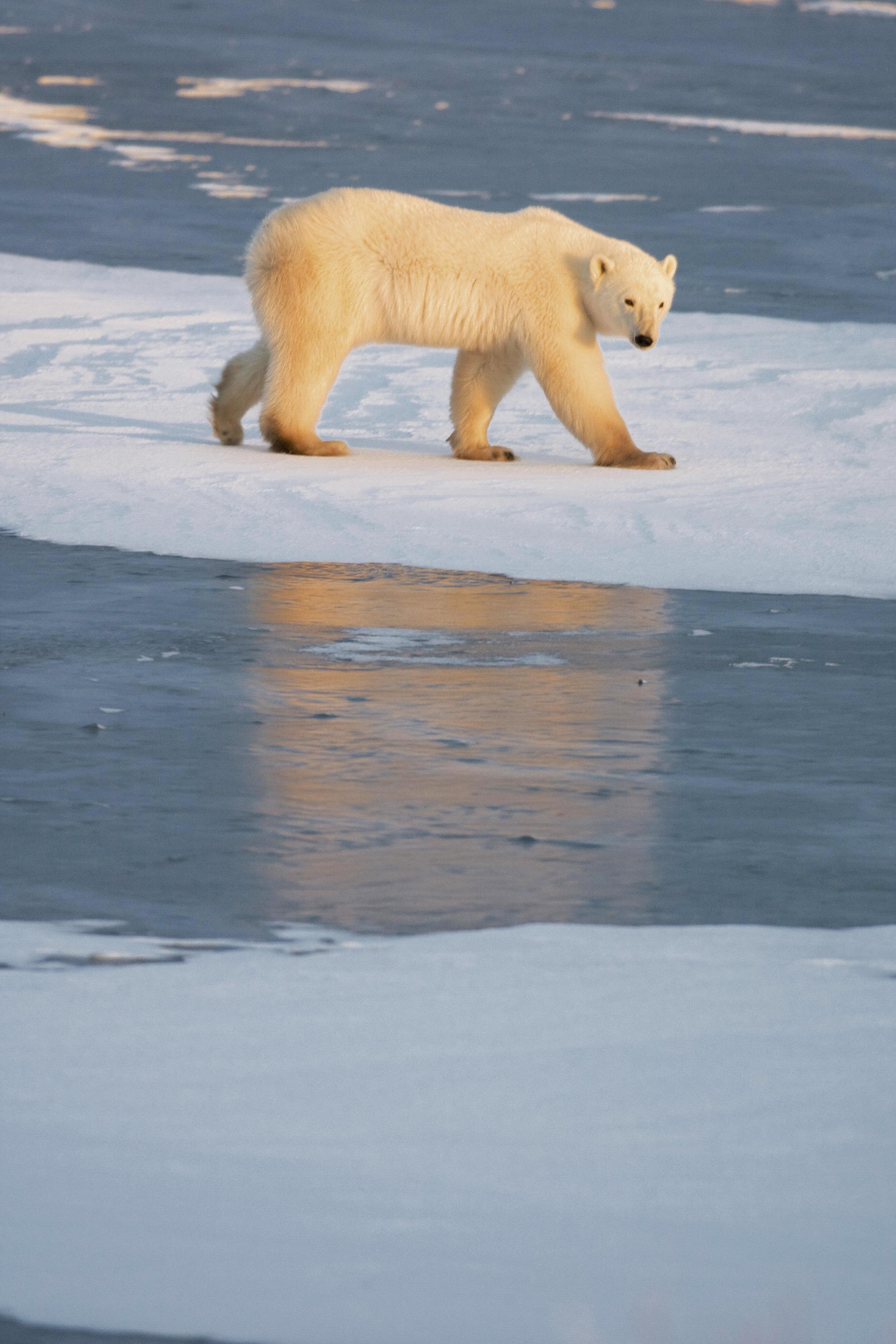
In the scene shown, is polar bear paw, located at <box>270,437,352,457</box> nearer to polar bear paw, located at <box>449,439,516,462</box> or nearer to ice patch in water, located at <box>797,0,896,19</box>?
polar bear paw, located at <box>449,439,516,462</box>

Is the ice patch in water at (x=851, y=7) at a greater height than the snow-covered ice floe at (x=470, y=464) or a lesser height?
greater

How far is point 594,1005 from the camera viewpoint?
3.00 metres

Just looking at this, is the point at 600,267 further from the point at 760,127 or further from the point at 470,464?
the point at 760,127

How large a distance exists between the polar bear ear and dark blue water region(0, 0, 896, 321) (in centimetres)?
385

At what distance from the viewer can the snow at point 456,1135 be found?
220 cm

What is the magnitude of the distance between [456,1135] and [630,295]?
5.64 metres

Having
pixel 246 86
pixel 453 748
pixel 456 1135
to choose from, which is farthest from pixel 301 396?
pixel 246 86

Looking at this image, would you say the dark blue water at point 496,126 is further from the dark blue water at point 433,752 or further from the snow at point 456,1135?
the snow at point 456,1135

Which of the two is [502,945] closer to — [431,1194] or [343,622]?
[431,1194]

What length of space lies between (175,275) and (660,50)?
1620 cm

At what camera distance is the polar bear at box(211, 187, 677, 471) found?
793cm

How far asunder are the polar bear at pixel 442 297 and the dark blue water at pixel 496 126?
3.79 m

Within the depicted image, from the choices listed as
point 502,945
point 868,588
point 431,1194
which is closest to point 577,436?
point 868,588

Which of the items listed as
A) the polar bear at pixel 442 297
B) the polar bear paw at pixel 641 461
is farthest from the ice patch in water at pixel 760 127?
the polar bear paw at pixel 641 461
